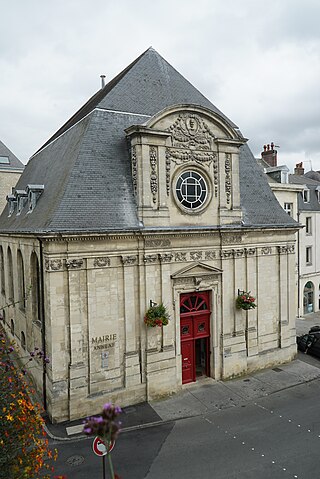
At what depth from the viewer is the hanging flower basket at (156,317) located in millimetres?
14422

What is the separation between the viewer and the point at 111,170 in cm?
1504

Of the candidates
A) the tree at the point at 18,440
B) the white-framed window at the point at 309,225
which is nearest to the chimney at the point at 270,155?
the white-framed window at the point at 309,225

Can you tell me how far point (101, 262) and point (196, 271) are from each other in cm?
438

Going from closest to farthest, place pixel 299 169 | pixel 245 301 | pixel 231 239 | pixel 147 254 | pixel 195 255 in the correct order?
pixel 147 254 < pixel 195 255 < pixel 245 301 < pixel 231 239 < pixel 299 169

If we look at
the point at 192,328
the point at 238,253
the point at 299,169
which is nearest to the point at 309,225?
the point at 299,169

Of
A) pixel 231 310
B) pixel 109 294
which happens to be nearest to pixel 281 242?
pixel 231 310

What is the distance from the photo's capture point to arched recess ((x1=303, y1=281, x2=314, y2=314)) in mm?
30781

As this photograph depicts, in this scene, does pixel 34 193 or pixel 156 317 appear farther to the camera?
pixel 34 193

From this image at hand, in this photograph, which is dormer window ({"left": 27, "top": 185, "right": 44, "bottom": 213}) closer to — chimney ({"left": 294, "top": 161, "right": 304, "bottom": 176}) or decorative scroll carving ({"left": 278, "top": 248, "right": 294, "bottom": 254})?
decorative scroll carving ({"left": 278, "top": 248, "right": 294, "bottom": 254})

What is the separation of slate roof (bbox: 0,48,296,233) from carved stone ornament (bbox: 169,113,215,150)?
1.90 metres

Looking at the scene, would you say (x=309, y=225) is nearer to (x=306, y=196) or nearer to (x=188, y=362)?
(x=306, y=196)

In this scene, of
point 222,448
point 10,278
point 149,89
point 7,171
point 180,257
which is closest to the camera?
point 222,448

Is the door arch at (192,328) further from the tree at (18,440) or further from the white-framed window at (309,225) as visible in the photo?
the white-framed window at (309,225)

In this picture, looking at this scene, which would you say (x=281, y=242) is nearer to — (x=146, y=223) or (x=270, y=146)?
(x=146, y=223)
